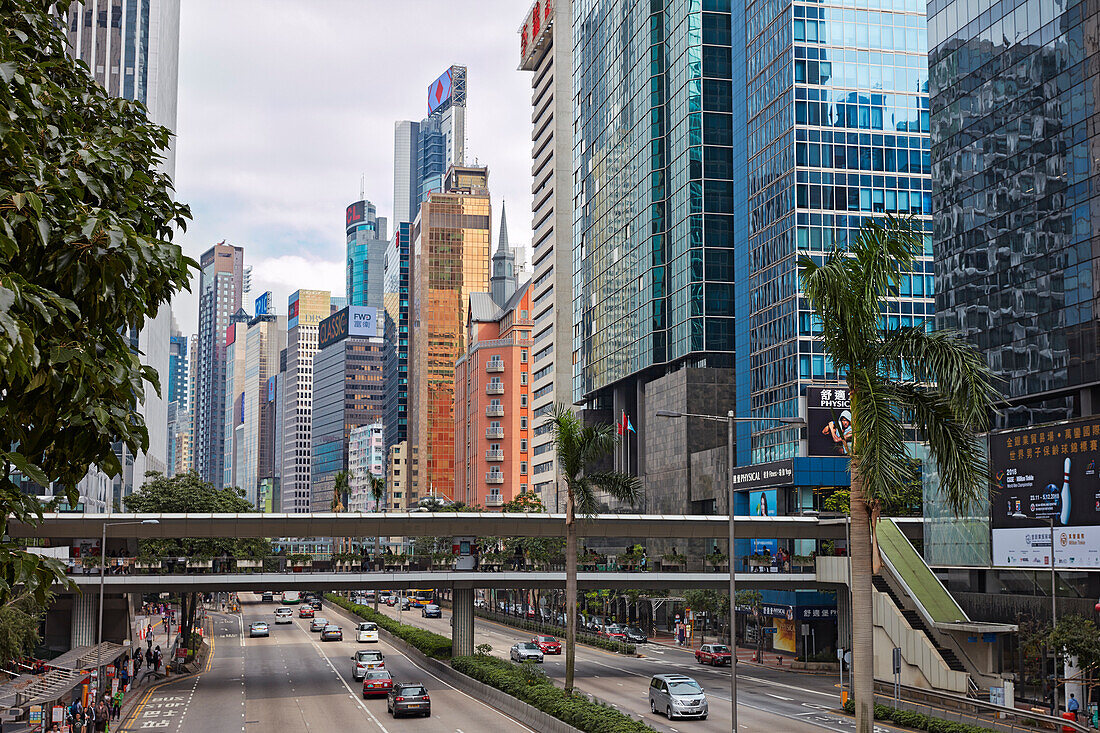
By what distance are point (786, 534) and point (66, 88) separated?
69424 millimetres

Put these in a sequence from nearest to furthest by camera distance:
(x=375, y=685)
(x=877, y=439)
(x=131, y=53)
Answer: (x=877, y=439) → (x=375, y=685) → (x=131, y=53)

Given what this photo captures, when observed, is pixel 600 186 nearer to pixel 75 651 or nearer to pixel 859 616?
pixel 75 651

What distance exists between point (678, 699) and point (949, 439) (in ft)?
97.6

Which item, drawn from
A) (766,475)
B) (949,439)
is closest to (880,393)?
(949,439)

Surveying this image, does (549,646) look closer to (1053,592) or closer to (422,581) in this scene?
(422,581)

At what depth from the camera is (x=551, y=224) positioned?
18575cm

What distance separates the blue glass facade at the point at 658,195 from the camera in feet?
378

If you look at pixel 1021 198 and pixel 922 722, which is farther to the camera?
pixel 1021 198

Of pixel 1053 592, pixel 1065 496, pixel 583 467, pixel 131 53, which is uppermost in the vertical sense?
pixel 131 53

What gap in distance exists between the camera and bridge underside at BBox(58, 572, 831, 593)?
6431cm

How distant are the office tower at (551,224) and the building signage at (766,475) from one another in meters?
69.3

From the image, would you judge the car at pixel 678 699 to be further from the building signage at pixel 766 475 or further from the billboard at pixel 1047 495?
the building signage at pixel 766 475

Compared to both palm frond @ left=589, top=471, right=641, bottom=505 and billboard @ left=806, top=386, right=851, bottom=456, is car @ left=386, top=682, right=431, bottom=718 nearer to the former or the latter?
palm frond @ left=589, top=471, right=641, bottom=505

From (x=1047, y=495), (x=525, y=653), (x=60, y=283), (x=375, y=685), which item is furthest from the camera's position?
(x=525, y=653)
